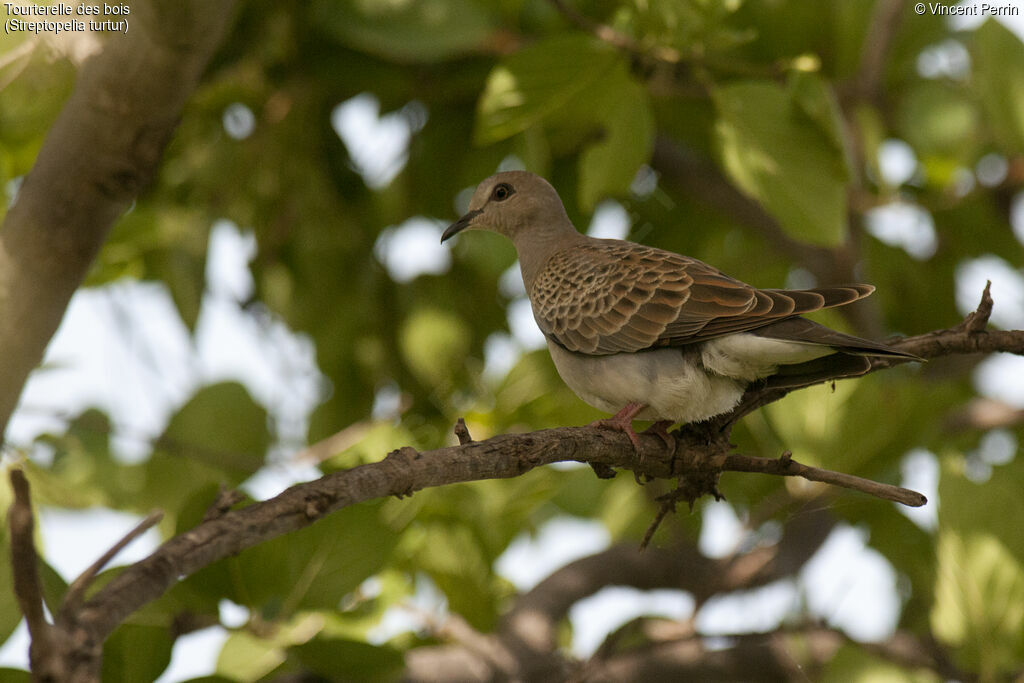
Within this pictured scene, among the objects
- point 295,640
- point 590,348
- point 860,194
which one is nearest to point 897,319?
point 860,194

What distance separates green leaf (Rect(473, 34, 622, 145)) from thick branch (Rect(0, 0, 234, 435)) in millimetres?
885

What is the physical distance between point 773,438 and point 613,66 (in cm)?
144

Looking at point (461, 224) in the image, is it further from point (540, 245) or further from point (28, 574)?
point (28, 574)

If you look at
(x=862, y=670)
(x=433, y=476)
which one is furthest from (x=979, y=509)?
(x=433, y=476)

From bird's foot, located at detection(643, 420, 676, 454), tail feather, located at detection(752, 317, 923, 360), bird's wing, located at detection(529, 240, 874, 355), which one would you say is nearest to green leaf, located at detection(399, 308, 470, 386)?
bird's wing, located at detection(529, 240, 874, 355)

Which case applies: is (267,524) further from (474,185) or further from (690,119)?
(690,119)

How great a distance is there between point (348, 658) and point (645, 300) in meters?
1.24

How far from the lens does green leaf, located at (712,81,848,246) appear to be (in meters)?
2.72

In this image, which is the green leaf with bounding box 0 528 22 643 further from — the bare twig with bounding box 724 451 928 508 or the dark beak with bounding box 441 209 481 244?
the dark beak with bounding box 441 209 481 244

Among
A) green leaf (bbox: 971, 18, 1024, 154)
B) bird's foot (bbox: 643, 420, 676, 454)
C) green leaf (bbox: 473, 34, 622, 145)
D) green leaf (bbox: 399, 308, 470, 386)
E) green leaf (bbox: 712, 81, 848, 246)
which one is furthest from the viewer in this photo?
green leaf (bbox: 399, 308, 470, 386)

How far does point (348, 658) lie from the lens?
2.54 meters

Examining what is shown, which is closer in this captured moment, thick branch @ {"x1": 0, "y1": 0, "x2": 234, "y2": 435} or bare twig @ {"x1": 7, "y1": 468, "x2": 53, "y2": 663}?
bare twig @ {"x1": 7, "y1": 468, "x2": 53, "y2": 663}

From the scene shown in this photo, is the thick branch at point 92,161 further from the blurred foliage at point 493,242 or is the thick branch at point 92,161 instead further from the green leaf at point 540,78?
the green leaf at point 540,78

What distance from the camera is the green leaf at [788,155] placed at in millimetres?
2717
